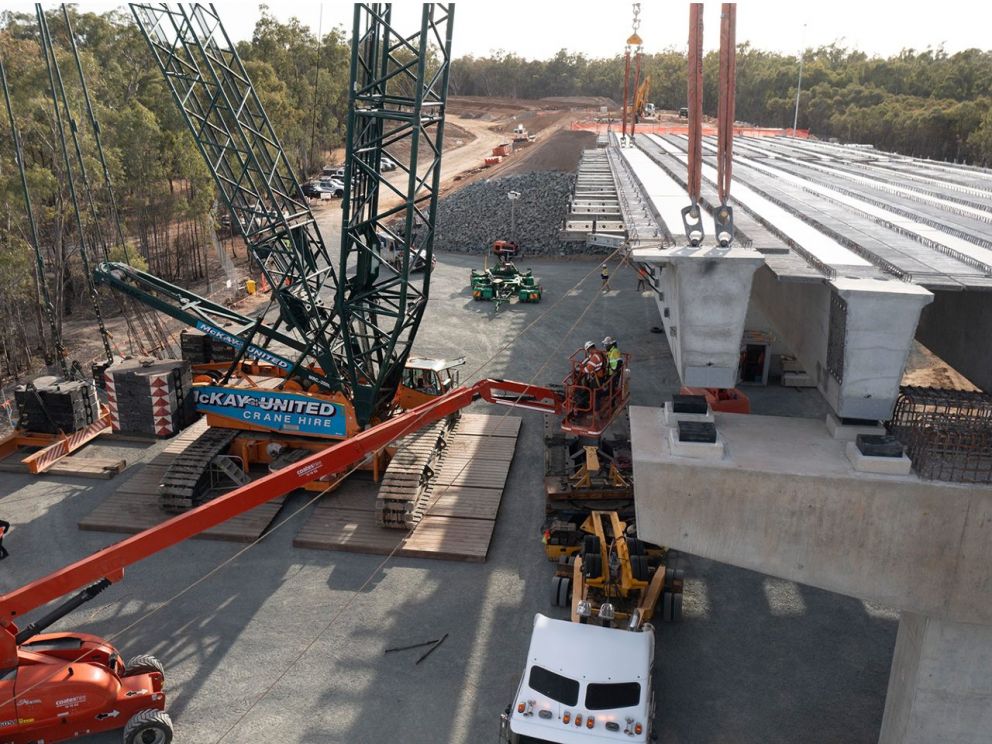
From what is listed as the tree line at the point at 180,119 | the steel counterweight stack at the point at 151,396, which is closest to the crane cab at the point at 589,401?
the steel counterweight stack at the point at 151,396

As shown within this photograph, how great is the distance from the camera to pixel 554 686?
1023cm

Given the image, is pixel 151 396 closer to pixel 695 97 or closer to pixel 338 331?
pixel 338 331

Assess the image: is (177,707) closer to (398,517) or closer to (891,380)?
(398,517)

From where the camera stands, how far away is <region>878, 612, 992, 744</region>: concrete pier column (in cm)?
924

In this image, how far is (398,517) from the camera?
15875mm

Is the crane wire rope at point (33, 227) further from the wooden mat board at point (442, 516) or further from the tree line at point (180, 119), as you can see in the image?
the wooden mat board at point (442, 516)

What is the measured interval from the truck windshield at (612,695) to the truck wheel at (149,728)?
6.05m

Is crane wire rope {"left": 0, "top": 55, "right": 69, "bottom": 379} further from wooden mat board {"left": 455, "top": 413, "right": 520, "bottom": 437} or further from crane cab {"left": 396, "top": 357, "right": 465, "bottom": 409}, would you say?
wooden mat board {"left": 455, "top": 413, "right": 520, "bottom": 437}

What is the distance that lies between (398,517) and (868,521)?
957 cm

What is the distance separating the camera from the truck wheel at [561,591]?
1361 centimetres

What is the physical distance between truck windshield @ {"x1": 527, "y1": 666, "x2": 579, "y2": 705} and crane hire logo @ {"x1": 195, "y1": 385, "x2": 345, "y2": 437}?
9.10 metres

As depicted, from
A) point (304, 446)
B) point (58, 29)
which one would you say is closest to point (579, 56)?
point (58, 29)

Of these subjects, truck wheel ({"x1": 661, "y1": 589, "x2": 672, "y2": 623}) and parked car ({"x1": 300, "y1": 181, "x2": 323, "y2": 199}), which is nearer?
truck wheel ({"x1": 661, "y1": 589, "x2": 672, "y2": 623})

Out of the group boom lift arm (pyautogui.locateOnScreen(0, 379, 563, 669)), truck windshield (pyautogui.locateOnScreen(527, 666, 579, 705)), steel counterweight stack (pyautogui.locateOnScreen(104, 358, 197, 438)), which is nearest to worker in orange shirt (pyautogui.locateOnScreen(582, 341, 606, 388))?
boom lift arm (pyautogui.locateOnScreen(0, 379, 563, 669))
